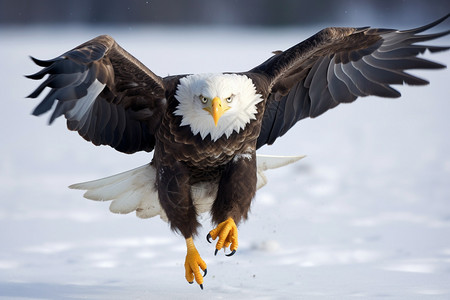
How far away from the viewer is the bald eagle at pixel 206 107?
413 centimetres

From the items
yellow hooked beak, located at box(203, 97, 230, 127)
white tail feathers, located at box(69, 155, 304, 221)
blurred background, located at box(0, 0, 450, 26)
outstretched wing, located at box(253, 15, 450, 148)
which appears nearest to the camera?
yellow hooked beak, located at box(203, 97, 230, 127)

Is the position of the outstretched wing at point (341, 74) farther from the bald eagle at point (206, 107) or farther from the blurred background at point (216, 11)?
the blurred background at point (216, 11)

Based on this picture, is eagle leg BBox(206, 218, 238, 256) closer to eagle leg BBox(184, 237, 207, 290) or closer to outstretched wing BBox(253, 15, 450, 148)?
eagle leg BBox(184, 237, 207, 290)

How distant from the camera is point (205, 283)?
4.52m

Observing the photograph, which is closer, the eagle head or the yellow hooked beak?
the yellow hooked beak

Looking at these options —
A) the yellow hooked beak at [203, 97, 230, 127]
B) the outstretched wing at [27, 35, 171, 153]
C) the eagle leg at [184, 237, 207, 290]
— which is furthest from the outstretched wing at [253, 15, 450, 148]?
the eagle leg at [184, 237, 207, 290]

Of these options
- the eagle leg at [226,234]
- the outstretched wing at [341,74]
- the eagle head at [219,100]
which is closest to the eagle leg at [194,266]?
the eagle leg at [226,234]

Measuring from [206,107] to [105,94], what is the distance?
649 millimetres

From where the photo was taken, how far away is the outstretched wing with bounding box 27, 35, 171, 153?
377 cm

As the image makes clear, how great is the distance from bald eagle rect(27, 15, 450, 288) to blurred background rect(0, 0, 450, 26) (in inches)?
412

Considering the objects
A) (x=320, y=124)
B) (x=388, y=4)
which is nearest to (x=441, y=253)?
(x=320, y=124)

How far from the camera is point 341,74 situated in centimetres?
486

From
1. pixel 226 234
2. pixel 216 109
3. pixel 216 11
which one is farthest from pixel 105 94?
pixel 216 11

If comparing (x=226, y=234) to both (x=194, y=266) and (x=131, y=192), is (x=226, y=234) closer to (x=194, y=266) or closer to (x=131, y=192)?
(x=194, y=266)
